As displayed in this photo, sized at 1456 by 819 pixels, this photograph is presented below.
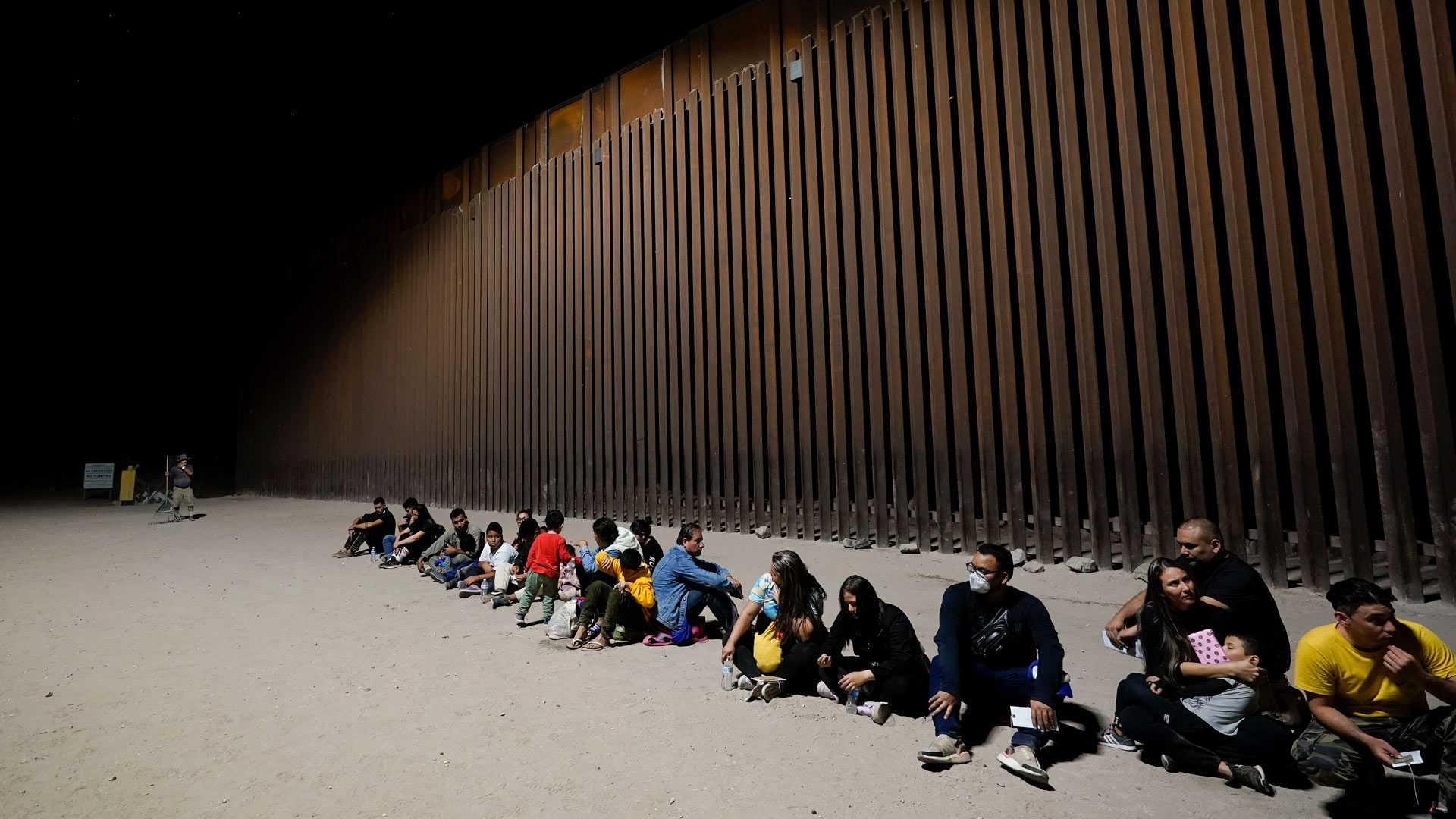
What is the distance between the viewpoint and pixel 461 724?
13.1ft

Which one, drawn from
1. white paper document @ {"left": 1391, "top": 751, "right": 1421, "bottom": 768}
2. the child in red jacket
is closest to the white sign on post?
the child in red jacket

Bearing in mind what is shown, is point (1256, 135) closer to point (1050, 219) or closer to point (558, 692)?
point (1050, 219)

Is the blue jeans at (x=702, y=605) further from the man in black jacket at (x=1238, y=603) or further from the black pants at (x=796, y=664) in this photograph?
the man in black jacket at (x=1238, y=603)

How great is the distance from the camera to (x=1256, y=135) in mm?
5676

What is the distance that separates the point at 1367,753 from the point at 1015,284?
17.6ft

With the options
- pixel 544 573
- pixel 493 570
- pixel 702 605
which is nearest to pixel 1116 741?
pixel 702 605

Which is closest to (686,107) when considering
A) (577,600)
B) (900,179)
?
(900,179)

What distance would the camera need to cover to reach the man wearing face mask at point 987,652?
3.34m

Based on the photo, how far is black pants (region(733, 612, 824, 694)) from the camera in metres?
4.18

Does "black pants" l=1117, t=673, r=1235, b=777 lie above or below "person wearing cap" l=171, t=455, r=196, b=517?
below

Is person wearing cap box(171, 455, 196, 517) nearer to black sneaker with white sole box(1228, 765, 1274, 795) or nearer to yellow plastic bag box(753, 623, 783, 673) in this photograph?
yellow plastic bag box(753, 623, 783, 673)

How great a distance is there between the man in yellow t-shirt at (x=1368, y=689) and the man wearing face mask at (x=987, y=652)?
0.92 m

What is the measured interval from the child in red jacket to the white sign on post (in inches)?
713

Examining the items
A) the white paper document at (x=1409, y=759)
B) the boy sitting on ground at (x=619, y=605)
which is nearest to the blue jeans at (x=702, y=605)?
the boy sitting on ground at (x=619, y=605)
